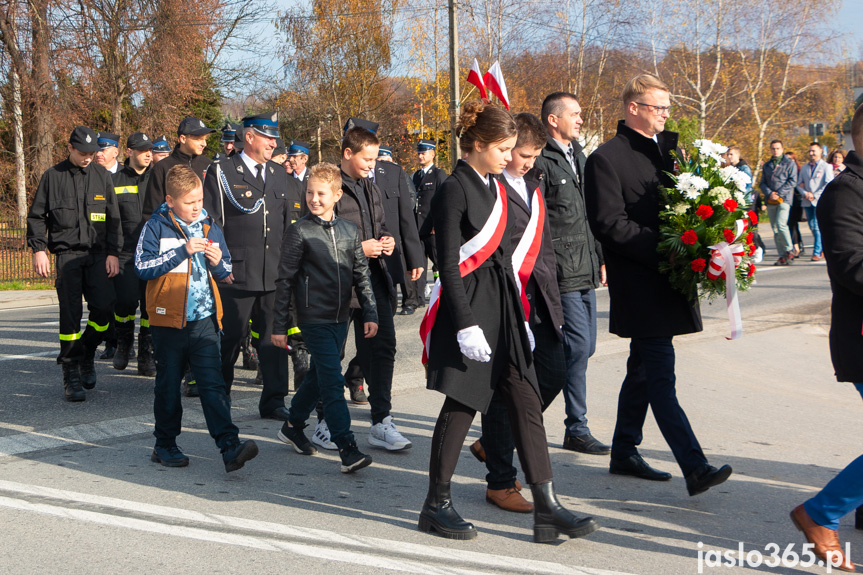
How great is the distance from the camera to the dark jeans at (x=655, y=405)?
4609 mm

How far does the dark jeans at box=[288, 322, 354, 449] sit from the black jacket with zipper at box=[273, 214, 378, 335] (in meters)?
0.07

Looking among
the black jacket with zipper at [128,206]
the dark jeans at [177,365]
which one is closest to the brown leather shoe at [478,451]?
the dark jeans at [177,365]

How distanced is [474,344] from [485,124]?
105cm

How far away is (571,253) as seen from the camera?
220 inches

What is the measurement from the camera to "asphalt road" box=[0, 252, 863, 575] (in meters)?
3.93

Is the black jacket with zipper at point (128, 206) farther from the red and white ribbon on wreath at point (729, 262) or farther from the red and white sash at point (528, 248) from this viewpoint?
the red and white ribbon on wreath at point (729, 262)

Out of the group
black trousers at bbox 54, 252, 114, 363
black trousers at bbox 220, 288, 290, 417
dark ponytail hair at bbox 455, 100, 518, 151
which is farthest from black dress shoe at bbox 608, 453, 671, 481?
black trousers at bbox 54, 252, 114, 363

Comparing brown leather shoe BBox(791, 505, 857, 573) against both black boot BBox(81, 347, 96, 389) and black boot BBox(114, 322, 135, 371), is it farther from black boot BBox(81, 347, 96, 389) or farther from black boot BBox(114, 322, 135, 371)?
black boot BBox(114, 322, 135, 371)

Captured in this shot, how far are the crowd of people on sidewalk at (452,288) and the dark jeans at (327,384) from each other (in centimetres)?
1

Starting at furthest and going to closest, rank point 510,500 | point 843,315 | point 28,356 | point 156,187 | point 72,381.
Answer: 1. point 28,356
2. point 156,187
3. point 72,381
4. point 510,500
5. point 843,315

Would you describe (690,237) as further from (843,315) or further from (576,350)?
(576,350)

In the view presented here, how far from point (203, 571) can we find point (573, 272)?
2.86 meters

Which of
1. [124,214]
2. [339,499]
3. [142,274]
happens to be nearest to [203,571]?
[339,499]

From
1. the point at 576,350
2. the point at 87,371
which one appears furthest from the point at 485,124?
the point at 87,371
